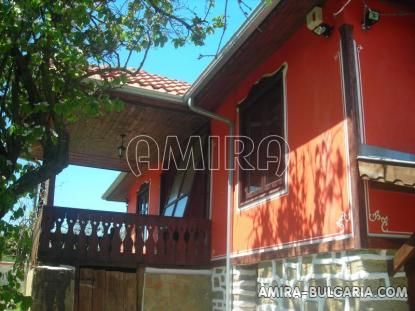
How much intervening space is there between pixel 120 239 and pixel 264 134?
283 centimetres

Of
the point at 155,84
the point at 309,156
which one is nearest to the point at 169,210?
the point at 155,84

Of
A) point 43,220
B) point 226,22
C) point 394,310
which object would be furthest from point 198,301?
point 226,22

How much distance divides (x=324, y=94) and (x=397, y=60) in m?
0.94

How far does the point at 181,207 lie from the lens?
10062 millimetres

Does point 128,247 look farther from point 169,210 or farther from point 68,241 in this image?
point 169,210

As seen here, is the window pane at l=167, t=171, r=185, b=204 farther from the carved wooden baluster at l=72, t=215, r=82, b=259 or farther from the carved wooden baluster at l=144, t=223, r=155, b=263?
the carved wooden baluster at l=72, t=215, r=82, b=259

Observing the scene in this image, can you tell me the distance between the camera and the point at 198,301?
8031 mm

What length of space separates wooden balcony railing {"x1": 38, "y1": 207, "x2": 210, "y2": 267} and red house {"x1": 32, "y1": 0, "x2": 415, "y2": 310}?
19mm

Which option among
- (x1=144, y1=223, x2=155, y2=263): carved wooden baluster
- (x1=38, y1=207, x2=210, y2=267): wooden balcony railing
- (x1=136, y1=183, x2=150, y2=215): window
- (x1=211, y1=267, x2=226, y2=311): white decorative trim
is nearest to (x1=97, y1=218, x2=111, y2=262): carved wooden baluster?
(x1=38, y1=207, x2=210, y2=267): wooden balcony railing

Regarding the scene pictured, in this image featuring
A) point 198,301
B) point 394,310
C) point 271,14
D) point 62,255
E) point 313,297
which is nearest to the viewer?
point 394,310

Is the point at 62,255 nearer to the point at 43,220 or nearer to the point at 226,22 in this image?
the point at 43,220

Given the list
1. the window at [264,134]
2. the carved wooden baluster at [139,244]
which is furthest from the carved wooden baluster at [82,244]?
the window at [264,134]

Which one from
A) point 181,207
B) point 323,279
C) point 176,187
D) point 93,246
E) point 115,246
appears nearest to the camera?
point 323,279

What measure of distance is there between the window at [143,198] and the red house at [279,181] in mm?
3917
